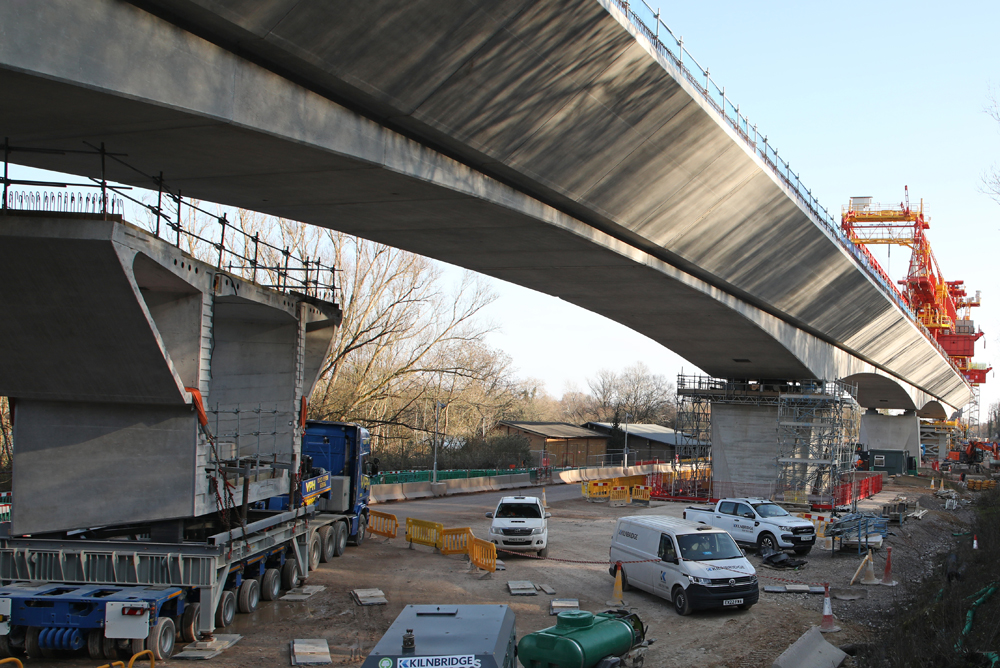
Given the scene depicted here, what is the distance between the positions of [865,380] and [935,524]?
29.8 m

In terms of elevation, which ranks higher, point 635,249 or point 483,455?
point 635,249

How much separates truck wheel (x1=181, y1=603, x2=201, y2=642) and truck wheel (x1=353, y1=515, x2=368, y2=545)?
924 cm

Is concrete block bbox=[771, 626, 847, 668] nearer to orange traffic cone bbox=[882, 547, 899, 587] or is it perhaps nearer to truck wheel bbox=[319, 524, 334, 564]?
orange traffic cone bbox=[882, 547, 899, 587]

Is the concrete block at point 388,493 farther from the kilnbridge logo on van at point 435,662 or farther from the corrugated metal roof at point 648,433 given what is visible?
the corrugated metal roof at point 648,433

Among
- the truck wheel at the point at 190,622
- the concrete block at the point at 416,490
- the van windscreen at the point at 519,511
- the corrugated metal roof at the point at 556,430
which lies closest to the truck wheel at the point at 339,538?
the van windscreen at the point at 519,511

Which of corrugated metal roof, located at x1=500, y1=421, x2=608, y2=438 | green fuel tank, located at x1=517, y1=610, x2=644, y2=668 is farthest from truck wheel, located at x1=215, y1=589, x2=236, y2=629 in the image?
corrugated metal roof, located at x1=500, y1=421, x2=608, y2=438

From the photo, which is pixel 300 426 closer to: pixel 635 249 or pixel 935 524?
pixel 635 249

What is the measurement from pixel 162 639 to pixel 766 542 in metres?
15.1

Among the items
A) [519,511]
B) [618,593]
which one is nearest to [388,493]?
[519,511]

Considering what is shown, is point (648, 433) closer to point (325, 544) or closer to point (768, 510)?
point (768, 510)

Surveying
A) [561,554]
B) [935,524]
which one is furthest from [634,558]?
[935,524]

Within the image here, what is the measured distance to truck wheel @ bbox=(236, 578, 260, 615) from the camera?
1327 cm

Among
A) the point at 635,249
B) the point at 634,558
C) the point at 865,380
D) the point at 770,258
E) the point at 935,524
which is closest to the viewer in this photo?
the point at 634,558

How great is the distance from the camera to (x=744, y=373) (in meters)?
41.1
